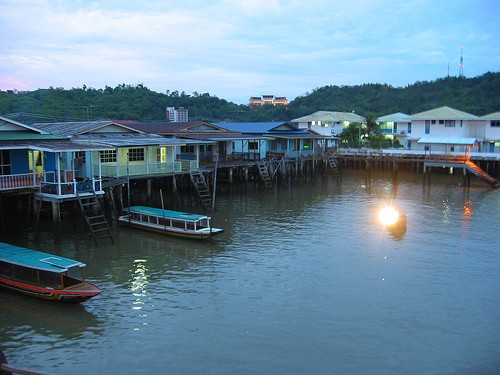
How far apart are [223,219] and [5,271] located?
1462 centimetres

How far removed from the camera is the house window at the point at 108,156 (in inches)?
1211

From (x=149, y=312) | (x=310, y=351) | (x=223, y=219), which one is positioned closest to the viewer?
(x=310, y=351)

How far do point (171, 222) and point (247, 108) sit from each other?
90886 millimetres

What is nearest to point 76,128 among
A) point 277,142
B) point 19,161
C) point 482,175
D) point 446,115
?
point 19,161

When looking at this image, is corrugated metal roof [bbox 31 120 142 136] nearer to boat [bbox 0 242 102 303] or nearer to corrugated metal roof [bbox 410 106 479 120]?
boat [bbox 0 242 102 303]

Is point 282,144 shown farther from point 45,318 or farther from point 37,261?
point 45,318

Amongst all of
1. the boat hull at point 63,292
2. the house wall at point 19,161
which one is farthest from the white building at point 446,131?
the boat hull at point 63,292

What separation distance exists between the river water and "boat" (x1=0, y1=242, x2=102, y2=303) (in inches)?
17.8

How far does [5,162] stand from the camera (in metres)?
24.6

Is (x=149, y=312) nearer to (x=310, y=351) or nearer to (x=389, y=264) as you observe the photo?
(x=310, y=351)

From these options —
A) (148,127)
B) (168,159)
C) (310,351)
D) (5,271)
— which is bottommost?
(310,351)

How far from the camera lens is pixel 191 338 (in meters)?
14.3

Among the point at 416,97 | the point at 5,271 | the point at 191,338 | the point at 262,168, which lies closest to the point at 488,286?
the point at 191,338

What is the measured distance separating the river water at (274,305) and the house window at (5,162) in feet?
11.0
